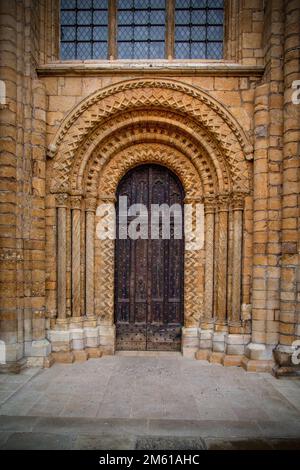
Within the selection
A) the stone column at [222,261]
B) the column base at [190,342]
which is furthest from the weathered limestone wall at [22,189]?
the stone column at [222,261]

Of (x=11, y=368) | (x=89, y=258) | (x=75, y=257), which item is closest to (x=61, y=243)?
(x=75, y=257)

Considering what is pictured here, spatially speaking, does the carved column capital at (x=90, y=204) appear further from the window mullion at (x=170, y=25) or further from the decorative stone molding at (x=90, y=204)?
the window mullion at (x=170, y=25)

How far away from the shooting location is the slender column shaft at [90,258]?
18.6ft

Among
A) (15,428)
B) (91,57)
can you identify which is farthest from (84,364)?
(91,57)

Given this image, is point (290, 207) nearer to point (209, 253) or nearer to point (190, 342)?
point (209, 253)

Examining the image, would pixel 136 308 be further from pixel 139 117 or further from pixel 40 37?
pixel 40 37

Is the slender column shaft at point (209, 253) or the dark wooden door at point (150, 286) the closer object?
the slender column shaft at point (209, 253)

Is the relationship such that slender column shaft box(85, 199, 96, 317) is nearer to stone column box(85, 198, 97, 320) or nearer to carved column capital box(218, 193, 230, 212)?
stone column box(85, 198, 97, 320)

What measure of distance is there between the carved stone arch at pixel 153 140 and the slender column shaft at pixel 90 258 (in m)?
0.36

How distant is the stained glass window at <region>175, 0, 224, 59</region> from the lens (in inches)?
223

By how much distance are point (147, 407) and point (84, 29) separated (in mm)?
6427

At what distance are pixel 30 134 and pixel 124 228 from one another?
232 centimetres

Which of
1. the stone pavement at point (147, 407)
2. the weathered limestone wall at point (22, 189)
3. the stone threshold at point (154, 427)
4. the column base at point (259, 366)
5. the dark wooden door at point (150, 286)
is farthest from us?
the dark wooden door at point (150, 286)

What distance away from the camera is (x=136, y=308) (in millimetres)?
5914
